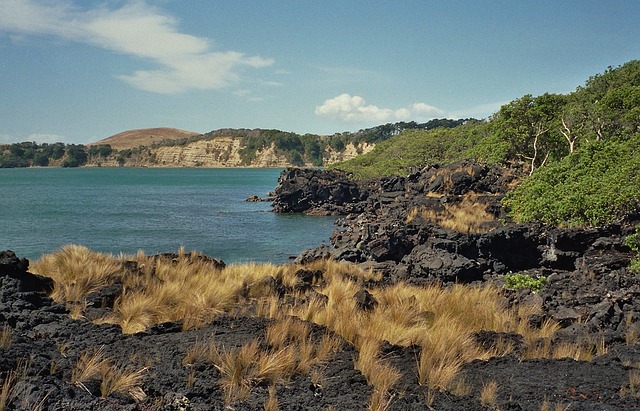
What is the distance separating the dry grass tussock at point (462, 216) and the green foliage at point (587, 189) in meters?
1.98

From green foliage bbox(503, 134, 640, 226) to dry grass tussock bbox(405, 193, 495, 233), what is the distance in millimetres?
1977

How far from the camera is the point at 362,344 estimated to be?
5.75 m

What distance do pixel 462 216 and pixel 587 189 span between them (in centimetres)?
785

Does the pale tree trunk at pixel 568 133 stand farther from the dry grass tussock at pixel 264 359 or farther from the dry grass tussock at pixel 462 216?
the dry grass tussock at pixel 264 359

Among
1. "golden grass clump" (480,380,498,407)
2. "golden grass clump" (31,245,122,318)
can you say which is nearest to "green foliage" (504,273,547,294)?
"golden grass clump" (480,380,498,407)

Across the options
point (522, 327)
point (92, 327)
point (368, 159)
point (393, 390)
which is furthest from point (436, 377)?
point (368, 159)

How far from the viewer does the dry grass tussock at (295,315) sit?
486cm

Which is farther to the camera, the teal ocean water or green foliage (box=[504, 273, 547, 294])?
the teal ocean water

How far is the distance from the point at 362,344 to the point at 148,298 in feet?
12.0

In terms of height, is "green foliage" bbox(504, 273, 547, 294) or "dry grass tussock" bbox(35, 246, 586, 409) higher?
"dry grass tussock" bbox(35, 246, 586, 409)

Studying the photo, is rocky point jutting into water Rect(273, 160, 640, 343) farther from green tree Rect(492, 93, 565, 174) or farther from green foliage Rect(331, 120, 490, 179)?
green foliage Rect(331, 120, 490, 179)

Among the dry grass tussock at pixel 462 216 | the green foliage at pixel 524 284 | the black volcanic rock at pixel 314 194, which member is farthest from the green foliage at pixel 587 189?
the black volcanic rock at pixel 314 194

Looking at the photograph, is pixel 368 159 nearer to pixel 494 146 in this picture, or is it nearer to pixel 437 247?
pixel 494 146

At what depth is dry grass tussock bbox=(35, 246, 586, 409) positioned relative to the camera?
486cm
